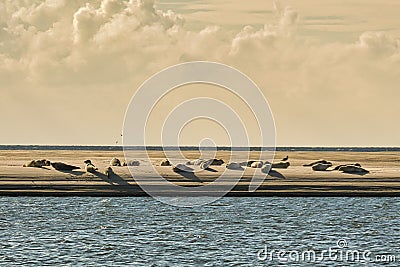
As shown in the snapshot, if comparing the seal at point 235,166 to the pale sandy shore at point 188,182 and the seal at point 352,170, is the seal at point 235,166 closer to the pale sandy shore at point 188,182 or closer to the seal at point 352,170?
the pale sandy shore at point 188,182

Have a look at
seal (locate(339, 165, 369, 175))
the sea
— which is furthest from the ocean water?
seal (locate(339, 165, 369, 175))

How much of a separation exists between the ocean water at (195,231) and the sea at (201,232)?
0.04m

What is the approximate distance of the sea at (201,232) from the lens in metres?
36.5

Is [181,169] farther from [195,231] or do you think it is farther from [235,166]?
[195,231]

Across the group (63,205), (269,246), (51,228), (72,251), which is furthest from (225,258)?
(63,205)

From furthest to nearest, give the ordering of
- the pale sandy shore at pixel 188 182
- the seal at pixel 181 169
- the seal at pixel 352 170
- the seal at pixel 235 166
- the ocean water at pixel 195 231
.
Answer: the seal at pixel 235 166
the seal at pixel 352 170
the seal at pixel 181 169
the pale sandy shore at pixel 188 182
the ocean water at pixel 195 231

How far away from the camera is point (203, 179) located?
6656cm

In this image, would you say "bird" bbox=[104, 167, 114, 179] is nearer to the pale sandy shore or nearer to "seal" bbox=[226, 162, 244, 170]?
the pale sandy shore

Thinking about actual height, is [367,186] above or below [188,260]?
above

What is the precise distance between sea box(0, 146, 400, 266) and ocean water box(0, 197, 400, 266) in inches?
1.8

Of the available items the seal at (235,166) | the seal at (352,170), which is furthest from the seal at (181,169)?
the seal at (352,170)

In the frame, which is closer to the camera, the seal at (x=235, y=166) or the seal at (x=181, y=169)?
the seal at (x=181, y=169)

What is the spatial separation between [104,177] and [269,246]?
93.7 feet

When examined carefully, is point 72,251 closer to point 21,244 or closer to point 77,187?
point 21,244
